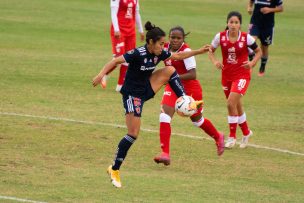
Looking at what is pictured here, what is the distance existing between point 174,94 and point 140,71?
147cm

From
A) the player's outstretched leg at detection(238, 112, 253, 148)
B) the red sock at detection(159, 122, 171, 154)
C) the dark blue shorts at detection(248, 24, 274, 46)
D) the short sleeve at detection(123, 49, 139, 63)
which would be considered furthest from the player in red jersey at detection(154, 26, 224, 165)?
the dark blue shorts at detection(248, 24, 274, 46)

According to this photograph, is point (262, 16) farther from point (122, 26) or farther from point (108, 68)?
point (108, 68)

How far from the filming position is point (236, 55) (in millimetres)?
15867

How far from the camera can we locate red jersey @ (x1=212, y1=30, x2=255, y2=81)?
15.8 m

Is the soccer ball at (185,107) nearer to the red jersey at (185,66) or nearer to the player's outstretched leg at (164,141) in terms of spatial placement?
the player's outstretched leg at (164,141)

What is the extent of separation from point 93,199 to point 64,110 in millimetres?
7045

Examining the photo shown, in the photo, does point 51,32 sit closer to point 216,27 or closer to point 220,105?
point 216,27

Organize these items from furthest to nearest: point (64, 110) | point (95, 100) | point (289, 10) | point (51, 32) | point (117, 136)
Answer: point (289, 10)
point (51, 32)
point (95, 100)
point (64, 110)
point (117, 136)

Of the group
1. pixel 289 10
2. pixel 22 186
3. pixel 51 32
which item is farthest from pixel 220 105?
pixel 289 10

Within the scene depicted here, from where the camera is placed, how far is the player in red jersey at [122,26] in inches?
827

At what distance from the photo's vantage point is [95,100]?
1998 centimetres

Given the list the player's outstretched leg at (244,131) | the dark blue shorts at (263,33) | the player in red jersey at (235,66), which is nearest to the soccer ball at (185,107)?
the player in red jersey at (235,66)

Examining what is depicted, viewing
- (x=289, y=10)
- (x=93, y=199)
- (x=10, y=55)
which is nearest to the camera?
(x=93, y=199)

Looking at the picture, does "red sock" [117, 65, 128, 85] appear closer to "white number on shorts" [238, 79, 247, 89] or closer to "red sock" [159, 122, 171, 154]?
"white number on shorts" [238, 79, 247, 89]
